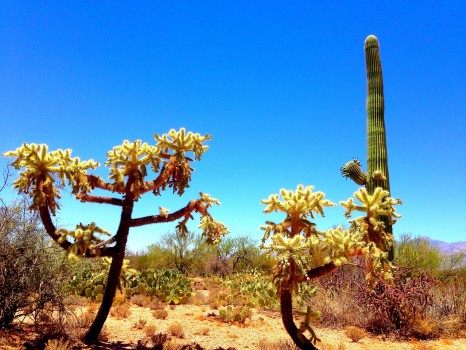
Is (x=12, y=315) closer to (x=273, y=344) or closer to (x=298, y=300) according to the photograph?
(x=273, y=344)

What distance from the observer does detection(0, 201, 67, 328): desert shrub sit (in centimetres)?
801

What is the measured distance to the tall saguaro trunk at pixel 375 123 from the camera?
15.5m

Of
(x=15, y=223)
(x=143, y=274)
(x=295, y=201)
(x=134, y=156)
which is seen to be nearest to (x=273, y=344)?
(x=295, y=201)

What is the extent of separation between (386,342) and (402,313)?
1.16m

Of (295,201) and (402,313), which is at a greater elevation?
(295,201)

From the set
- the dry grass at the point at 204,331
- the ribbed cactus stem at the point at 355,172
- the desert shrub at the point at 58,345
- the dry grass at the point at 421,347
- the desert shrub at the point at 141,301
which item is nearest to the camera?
the desert shrub at the point at 58,345

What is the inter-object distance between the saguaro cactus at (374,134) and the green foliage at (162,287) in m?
7.25

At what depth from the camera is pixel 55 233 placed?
7.43 meters

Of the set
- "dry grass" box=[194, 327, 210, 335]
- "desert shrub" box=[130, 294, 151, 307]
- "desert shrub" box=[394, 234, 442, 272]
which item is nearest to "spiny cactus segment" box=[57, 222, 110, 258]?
"dry grass" box=[194, 327, 210, 335]

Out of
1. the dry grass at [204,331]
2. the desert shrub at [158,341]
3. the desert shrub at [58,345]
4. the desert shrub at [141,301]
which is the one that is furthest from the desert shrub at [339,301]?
the desert shrub at [58,345]

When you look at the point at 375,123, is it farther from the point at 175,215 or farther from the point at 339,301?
the point at 175,215

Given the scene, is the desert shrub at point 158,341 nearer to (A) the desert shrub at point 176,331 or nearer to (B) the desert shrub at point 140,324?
(A) the desert shrub at point 176,331

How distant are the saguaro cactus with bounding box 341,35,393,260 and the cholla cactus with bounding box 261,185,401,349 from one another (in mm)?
9083

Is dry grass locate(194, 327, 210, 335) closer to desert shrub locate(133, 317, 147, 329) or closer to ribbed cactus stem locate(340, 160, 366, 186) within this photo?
desert shrub locate(133, 317, 147, 329)
